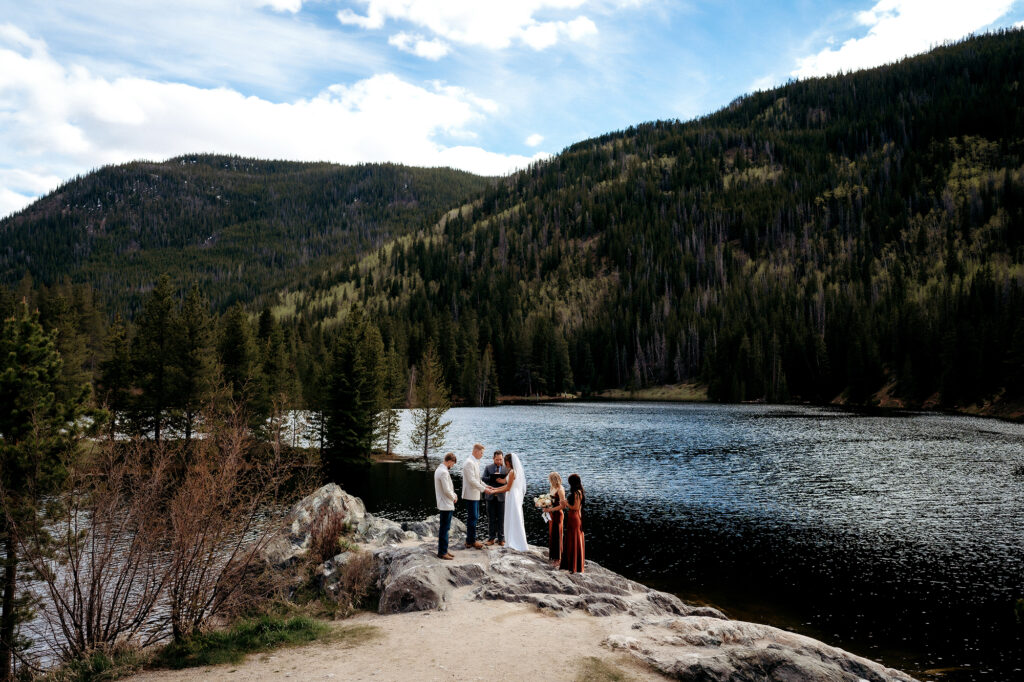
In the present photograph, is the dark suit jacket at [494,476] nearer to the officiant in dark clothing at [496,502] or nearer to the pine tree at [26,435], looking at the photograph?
the officiant in dark clothing at [496,502]

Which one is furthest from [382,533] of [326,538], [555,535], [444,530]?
[555,535]

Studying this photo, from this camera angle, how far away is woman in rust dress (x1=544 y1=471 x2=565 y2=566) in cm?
1708

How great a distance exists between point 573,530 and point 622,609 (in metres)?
2.67

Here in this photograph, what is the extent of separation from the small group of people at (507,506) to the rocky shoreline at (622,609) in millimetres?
535

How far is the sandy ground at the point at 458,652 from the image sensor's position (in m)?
10.8

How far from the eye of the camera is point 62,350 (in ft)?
167

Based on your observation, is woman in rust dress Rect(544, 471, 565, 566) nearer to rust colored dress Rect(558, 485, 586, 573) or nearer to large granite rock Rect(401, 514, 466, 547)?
rust colored dress Rect(558, 485, 586, 573)

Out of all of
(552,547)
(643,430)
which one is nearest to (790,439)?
(643,430)

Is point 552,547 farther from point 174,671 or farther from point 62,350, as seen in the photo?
point 62,350

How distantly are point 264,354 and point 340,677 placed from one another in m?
53.8

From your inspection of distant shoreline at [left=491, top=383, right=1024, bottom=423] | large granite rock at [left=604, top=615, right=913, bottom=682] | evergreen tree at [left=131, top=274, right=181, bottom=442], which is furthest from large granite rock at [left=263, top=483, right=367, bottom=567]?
distant shoreline at [left=491, top=383, right=1024, bottom=423]

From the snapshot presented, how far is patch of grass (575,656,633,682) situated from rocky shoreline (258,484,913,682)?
2.55 feet

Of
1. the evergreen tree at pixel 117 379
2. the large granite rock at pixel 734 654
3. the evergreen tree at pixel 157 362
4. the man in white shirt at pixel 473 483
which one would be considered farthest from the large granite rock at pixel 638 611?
the evergreen tree at pixel 117 379

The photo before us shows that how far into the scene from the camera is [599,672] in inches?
428
